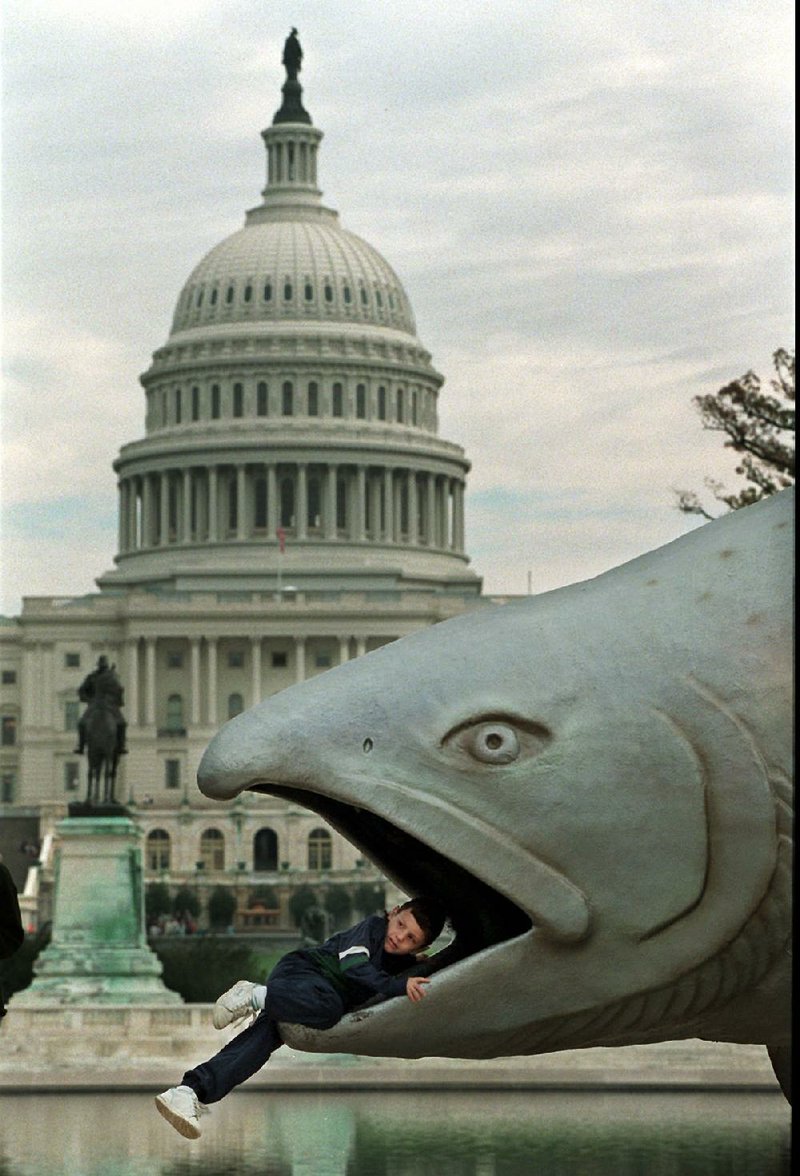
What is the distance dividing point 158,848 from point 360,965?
13924cm

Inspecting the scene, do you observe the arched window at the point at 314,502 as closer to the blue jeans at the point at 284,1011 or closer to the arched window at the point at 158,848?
the arched window at the point at 158,848

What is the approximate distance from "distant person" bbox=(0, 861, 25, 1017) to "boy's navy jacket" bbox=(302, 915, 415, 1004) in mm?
4333

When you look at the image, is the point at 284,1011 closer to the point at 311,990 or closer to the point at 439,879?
the point at 311,990

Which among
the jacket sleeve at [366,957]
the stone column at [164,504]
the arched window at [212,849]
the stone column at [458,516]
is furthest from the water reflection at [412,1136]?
the stone column at [458,516]

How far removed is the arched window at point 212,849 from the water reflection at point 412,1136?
10645 cm

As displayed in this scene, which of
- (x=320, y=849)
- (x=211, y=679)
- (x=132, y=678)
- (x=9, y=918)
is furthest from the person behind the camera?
(x=132, y=678)

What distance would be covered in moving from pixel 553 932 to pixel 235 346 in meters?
185

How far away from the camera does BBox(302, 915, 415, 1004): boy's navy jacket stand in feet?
17.6

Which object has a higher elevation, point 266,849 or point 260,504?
point 260,504

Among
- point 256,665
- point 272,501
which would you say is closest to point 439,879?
point 256,665

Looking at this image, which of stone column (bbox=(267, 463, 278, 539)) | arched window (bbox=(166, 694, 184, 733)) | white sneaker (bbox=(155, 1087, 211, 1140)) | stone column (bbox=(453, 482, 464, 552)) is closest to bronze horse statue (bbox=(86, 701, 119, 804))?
white sneaker (bbox=(155, 1087, 211, 1140))

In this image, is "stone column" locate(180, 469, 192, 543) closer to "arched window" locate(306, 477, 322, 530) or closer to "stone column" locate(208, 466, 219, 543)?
"stone column" locate(208, 466, 219, 543)

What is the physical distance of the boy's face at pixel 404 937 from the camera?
5.53 meters

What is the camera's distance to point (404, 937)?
5.54 metres
